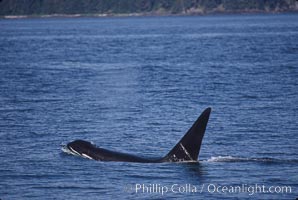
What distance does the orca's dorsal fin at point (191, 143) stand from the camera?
28.5 m

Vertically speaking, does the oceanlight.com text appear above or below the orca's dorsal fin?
below

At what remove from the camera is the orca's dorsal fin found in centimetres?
2853

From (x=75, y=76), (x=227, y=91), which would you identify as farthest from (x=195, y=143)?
(x=75, y=76)

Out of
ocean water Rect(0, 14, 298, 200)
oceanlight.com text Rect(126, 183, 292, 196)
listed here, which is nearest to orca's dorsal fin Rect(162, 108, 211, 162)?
ocean water Rect(0, 14, 298, 200)

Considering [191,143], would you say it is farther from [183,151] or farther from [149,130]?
[149,130]

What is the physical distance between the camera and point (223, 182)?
26.0 metres

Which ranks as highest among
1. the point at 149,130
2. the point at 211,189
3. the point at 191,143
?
the point at 191,143

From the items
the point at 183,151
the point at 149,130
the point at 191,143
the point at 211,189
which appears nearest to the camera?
the point at 211,189

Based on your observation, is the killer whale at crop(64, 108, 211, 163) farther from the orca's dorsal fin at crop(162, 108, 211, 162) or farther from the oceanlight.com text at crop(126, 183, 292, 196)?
the oceanlight.com text at crop(126, 183, 292, 196)

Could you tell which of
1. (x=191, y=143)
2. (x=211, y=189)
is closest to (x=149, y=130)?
(x=191, y=143)

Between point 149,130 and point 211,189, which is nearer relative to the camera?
point 211,189

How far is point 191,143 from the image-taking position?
28672 millimetres

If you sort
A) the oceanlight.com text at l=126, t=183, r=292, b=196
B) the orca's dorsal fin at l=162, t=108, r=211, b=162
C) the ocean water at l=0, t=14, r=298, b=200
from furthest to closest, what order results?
1. the orca's dorsal fin at l=162, t=108, r=211, b=162
2. the ocean water at l=0, t=14, r=298, b=200
3. the oceanlight.com text at l=126, t=183, r=292, b=196

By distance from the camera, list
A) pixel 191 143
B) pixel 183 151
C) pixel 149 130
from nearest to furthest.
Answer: pixel 191 143 < pixel 183 151 < pixel 149 130
